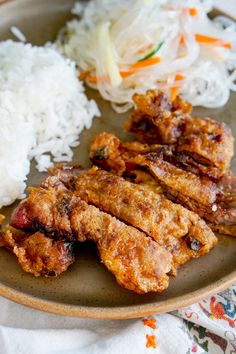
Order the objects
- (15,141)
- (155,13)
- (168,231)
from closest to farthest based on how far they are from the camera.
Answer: (168,231) < (15,141) < (155,13)

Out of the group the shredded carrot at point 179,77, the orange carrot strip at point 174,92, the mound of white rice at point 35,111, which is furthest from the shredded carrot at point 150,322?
the shredded carrot at point 179,77

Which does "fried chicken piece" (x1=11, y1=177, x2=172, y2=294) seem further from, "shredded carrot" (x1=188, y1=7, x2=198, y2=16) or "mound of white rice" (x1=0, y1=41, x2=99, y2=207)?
"shredded carrot" (x1=188, y1=7, x2=198, y2=16)

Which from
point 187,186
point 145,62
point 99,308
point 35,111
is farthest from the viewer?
point 145,62

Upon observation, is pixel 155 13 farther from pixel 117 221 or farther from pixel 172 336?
pixel 172 336

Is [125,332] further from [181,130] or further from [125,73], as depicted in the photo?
[125,73]

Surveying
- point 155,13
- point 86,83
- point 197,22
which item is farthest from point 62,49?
point 197,22

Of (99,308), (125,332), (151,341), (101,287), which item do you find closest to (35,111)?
(101,287)
